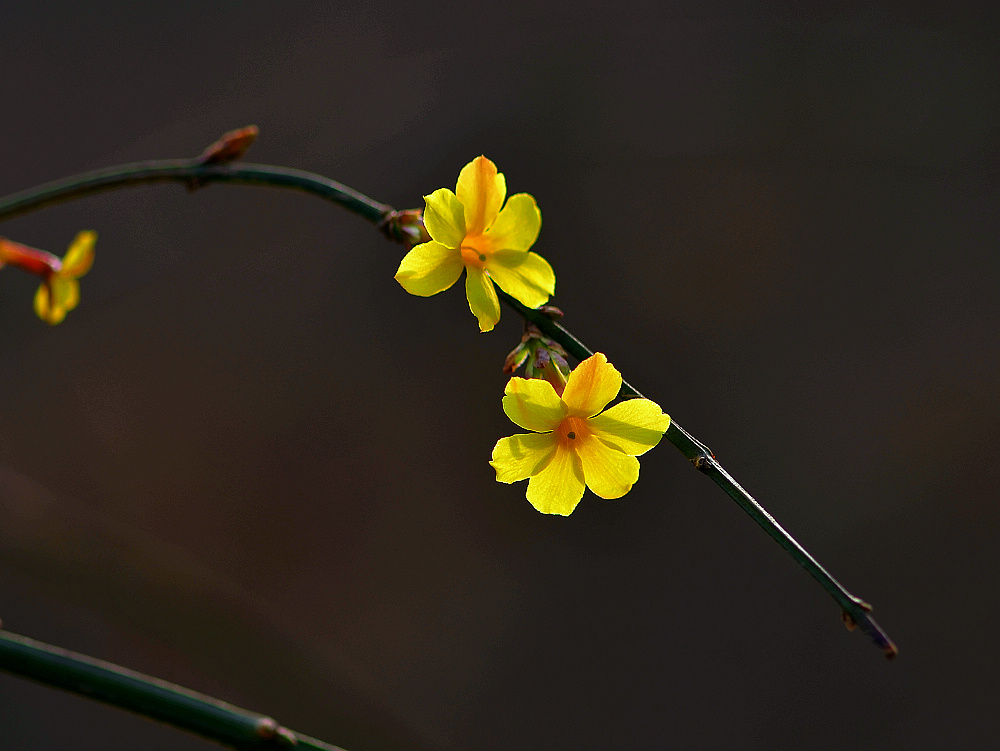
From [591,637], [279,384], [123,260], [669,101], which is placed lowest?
[591,637]

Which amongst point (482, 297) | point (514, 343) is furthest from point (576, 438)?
point (514, 343)

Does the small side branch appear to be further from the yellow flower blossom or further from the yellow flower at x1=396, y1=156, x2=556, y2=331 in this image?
the yellow flower blossom

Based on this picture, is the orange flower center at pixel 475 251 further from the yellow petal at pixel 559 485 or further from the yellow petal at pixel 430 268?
the yellow petal at pixel 559 485

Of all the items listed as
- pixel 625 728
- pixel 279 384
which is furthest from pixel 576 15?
pixel 625 728

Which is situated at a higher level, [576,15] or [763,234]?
[576,15]

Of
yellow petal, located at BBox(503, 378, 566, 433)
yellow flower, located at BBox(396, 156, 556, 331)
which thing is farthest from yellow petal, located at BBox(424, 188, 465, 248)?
yellow petal, located at BBox(503, 378, 566, 433)

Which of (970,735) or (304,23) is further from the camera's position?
(304,23)

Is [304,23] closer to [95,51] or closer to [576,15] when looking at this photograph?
[95,51]

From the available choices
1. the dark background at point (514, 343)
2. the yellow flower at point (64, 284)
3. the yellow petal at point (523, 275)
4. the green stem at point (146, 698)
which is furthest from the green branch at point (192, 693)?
the dark background at point (514, 343)
